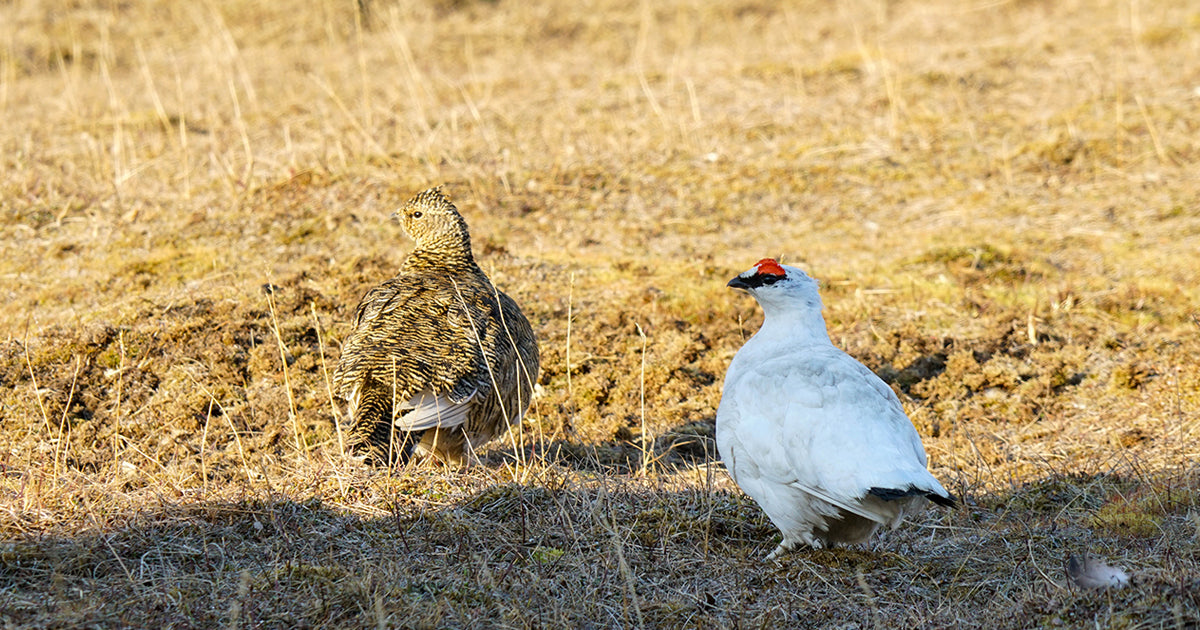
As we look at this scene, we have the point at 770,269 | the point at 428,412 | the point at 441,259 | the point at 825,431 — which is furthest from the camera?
the point at 441,259

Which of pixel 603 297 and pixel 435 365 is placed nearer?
pixel 435 365

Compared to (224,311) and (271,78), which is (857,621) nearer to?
(224,311)

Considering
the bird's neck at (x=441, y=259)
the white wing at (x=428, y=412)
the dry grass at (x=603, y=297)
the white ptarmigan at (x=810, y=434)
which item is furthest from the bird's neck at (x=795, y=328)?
the bird's neck at (x=441, y=259)

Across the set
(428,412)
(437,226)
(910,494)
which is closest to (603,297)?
(437,226)

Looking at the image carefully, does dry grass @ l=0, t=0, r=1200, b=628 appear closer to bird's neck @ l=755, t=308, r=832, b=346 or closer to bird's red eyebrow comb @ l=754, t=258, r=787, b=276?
bird's neck @ l=755, t=308, r=832, b=346

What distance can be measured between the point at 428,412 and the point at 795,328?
1.90 metres

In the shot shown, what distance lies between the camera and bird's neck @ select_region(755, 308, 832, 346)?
180 inches

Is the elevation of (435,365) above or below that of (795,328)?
below

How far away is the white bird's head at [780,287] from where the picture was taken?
452 cm

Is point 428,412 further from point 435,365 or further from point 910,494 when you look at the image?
point 910,494

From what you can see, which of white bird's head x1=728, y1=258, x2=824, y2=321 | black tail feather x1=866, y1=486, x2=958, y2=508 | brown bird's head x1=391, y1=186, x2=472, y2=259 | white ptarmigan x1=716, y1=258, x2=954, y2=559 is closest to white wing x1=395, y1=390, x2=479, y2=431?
brown bird's head x1=391, y1=186, x2=472, y2=259

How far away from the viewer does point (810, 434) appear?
3.96 m

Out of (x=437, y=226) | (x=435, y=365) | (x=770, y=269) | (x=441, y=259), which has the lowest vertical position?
(x=435, y=365)

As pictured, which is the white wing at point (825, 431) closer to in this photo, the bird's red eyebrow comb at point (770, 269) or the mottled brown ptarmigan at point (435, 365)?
the bird's red eyebrow comb at point (770, 269)
